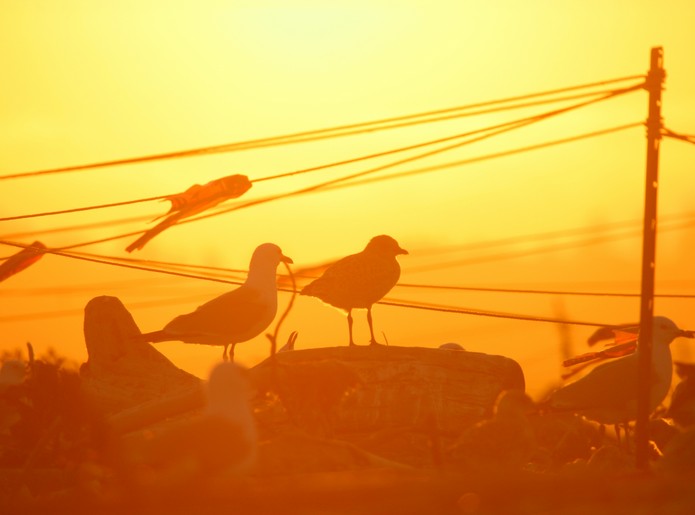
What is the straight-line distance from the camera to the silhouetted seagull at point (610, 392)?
18.1 metres

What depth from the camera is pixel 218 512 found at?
895 centimetres

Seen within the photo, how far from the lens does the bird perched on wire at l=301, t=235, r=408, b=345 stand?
17.9 metres

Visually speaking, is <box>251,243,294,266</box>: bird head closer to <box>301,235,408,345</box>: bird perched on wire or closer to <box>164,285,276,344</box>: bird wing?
<box>164,285,276,344</box>: bird wing

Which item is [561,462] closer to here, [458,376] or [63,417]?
[458,376]

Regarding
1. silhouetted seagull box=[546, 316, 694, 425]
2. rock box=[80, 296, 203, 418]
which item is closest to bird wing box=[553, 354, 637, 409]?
silhouetted seagull box=[546, 316, 694, 425]

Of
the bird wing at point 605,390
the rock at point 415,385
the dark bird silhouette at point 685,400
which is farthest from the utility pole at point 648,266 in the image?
the bird wing at point 605,390

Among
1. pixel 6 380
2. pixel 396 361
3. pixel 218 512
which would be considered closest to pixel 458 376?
pixel 396 361

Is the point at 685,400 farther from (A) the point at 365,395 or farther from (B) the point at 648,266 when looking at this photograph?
(A) the point at 365,395

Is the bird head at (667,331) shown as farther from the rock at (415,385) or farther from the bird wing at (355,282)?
the bird wing at (355,282)

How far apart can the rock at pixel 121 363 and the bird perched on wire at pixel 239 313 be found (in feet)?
7.04

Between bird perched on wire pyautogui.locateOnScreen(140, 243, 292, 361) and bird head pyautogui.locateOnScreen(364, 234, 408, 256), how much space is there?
5.18 feet

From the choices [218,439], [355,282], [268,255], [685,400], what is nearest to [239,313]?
[268,255]

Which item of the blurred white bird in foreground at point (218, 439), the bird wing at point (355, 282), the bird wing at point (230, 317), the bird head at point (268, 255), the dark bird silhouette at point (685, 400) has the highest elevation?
the bird head at point (268, 255)

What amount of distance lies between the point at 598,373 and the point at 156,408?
5969 millimetres
